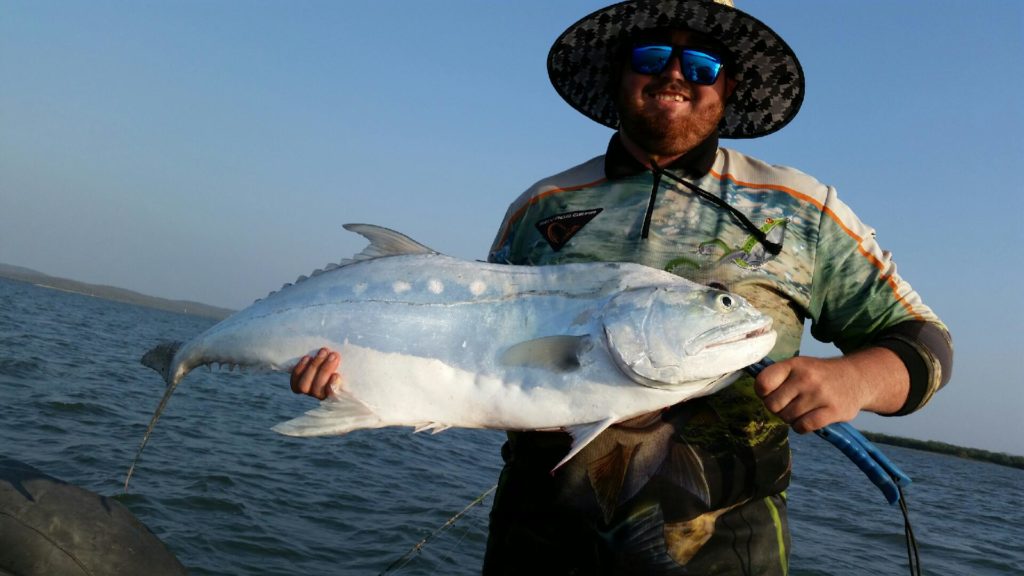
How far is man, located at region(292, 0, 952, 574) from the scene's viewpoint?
8.77 ft

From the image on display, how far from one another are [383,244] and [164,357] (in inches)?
56.2

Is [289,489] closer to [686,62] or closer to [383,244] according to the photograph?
[383,244]

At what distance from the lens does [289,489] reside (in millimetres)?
9375

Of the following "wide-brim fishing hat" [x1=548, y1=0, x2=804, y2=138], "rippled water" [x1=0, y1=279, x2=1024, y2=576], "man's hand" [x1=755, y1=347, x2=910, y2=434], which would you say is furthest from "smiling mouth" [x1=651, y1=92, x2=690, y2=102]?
"rippled water" [x1=0, y1=279, x2=1024, y2=576]

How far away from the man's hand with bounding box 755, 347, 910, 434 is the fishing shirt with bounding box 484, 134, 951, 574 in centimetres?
23

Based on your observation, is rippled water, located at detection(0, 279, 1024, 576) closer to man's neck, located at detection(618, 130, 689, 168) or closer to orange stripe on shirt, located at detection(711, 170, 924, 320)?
man's neck, located at detection(618, 130, 689, 168)

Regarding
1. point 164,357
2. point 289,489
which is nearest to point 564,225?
point 164,357

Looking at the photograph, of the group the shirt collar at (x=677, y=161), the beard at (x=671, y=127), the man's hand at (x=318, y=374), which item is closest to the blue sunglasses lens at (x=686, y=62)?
the beard at (x=671, y=127)

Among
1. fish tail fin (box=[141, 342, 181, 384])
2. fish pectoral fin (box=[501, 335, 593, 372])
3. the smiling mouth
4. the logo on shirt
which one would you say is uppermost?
the smiling mouth

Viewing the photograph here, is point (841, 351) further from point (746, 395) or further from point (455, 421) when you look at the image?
point (455, 421)

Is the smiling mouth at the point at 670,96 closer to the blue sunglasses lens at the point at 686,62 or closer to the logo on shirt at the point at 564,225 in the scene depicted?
the blue sunglasses lens at the point at 686,62

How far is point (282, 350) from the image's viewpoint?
10.1 feet

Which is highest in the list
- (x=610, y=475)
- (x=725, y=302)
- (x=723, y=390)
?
(x=725, y=302)

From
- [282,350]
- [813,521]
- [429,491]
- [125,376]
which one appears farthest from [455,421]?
[125,376]
